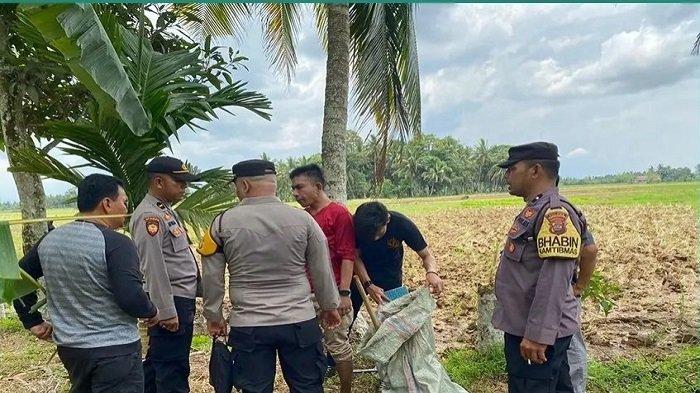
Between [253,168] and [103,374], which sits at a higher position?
[253,168]

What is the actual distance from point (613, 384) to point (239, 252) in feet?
8.95

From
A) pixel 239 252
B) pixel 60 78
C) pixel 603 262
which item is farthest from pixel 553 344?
pixel 603 262

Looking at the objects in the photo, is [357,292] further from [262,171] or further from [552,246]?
[552,246]

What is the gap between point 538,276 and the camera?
2.25 m

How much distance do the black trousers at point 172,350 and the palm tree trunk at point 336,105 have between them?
6.47 ft

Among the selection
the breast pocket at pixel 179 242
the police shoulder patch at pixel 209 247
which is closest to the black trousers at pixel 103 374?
the police shoulder patch at pixel 209 247

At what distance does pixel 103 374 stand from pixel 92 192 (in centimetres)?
78

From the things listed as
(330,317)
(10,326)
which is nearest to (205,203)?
(330,317)

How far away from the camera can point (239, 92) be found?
3781 millimetres

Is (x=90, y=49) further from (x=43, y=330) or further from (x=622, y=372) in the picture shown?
(x=622, y=372)

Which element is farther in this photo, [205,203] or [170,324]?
[205,203]

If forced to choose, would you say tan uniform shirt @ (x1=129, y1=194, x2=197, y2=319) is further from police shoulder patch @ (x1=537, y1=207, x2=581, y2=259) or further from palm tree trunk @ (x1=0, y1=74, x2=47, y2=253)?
palm tree trunk @ (x1=0, y1=74, x2=47, y2=253)

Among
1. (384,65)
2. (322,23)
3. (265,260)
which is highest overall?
(322,23)

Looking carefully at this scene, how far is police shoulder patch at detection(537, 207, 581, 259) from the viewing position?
2.13 metres
